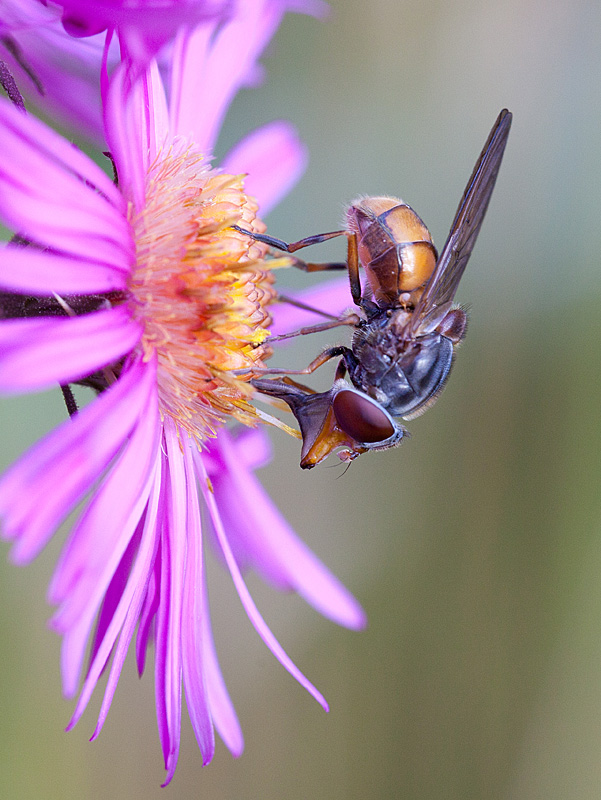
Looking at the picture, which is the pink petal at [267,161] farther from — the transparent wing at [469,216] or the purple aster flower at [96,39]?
the transparent wing at [469,216]

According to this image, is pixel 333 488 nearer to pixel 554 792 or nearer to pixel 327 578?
pixel 554 792

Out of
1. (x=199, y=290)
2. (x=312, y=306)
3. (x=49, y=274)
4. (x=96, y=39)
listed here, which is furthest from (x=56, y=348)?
(x=312, y=306)

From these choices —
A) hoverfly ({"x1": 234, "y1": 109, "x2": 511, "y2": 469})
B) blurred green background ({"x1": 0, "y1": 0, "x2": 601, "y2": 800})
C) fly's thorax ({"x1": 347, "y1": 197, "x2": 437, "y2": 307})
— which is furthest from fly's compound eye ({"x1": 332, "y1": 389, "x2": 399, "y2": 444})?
blurred green background ({"x1": 0, "y1": 0, "x2": 601, "y2": 800})

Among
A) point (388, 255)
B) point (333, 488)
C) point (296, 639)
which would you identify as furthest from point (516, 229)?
point (388, 255)

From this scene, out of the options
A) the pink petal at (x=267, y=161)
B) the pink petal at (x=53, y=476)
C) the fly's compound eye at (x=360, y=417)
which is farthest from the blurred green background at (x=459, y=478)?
the pink petal at (x=53, y=476)

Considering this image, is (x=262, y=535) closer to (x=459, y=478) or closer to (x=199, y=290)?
(x=199, y=290)
